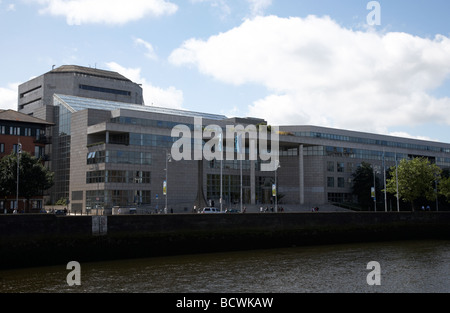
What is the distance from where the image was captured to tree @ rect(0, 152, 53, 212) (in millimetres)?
68312

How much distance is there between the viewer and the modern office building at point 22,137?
7912cm

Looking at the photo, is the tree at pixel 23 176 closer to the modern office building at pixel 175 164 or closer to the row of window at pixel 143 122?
the modern office building at pixel 175 164

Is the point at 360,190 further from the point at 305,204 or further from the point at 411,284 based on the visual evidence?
the point at 411,284

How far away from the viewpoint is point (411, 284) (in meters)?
31.1

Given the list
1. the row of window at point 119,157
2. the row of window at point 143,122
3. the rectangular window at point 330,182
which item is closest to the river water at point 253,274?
the row of window at point 119,157

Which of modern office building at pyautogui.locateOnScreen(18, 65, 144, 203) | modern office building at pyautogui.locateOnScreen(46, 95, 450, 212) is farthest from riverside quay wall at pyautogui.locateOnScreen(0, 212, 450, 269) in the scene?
modern office building at pyautogui.locateOnScreen(18, 65, 144, 203)

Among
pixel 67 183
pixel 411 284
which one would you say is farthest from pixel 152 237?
pixel 67 183

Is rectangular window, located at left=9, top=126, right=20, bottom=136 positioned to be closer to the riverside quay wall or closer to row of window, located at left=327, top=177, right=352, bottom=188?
the riverside quay wall

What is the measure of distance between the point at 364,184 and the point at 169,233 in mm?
65521

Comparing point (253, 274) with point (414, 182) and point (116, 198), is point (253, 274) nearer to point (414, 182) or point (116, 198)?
point (116, 198)

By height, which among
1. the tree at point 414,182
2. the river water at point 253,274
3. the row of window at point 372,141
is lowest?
the river water at point 253,274

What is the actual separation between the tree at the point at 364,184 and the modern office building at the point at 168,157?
3.25m

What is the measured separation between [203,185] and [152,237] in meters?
43.1

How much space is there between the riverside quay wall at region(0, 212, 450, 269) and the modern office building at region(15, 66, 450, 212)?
48.5 feet
